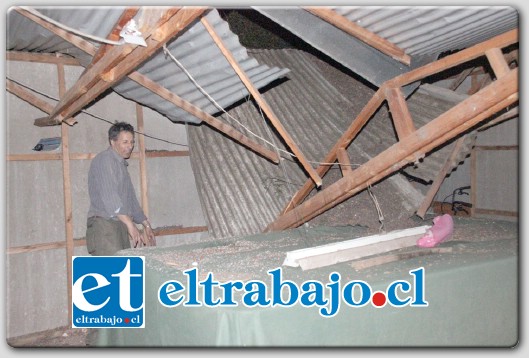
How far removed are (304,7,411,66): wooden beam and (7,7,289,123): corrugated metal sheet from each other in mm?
629

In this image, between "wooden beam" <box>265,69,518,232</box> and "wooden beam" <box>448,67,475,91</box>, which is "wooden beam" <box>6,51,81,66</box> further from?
"wooden beam" <box>448,67,475,91</box>

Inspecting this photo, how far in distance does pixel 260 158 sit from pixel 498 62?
112 inches

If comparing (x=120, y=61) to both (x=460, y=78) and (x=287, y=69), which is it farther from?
(x=460, y=78)

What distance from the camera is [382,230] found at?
337 centimetres

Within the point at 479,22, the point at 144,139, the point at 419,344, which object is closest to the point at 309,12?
the point at 479,22

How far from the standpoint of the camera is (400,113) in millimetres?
2887

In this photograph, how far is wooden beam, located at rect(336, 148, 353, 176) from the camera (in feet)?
10.8

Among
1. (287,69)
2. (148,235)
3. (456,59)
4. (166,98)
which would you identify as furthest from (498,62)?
(148,235)

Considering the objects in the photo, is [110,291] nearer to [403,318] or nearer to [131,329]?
[131,329]

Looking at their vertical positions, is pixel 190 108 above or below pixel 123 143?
above

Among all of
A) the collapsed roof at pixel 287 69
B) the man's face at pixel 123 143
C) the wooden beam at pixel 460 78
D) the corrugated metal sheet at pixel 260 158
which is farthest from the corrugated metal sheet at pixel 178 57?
the wooden beam at pixel 460 78

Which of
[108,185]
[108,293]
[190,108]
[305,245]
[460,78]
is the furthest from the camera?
[460,78]

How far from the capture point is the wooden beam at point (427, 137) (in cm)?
226

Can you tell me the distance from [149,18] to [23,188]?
2.60 meters
